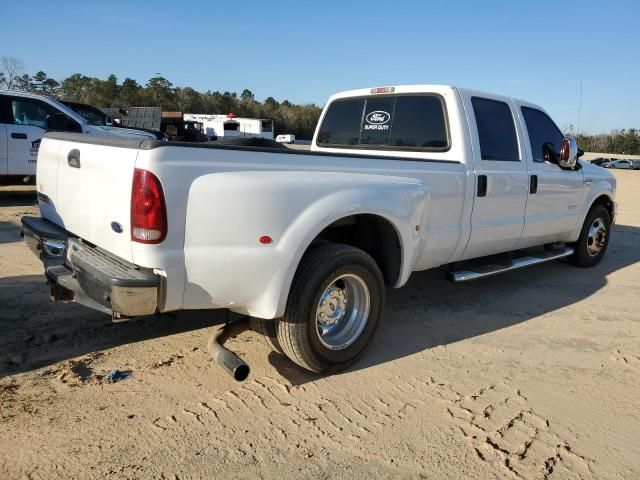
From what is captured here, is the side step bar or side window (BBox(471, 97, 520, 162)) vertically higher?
side window (BBox(471, 97, 520, 162))

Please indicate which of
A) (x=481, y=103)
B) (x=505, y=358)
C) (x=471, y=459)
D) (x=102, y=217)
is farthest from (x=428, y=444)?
(x=481, y=103)

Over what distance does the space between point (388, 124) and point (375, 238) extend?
1528 mm

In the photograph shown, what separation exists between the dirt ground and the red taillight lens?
40.9 inches

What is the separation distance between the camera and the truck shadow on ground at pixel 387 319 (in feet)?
12.3

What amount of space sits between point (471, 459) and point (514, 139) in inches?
133

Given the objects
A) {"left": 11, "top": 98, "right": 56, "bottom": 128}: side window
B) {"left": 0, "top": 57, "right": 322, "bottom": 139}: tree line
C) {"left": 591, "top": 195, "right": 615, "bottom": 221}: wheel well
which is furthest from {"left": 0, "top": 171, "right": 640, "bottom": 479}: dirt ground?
{"left": 0, "top": 57, "right": 322, "bottom": 139}: tree line

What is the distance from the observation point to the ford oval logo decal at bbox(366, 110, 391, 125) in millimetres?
5105

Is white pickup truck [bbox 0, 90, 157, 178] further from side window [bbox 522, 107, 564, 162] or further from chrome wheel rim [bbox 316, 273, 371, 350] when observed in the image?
chrome wheel rim [bbox 316, 273, 371, 350]

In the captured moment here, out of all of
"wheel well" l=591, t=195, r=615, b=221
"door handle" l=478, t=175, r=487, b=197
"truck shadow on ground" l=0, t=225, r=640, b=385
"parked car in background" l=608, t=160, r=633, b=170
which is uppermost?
"parked car in background" l=608, t=160, r=633, b=170

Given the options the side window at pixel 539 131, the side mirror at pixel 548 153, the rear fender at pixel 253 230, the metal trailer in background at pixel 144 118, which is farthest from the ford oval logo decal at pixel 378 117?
the metal trailer in background at pixel 144 118

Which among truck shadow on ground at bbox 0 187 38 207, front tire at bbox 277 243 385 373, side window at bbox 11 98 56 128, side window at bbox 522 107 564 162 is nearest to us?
front tire at bbox 277 243 385 373

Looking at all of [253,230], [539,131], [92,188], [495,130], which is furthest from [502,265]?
[92,188]

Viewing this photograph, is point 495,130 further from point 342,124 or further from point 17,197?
point 17,197

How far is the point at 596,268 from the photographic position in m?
6.86
